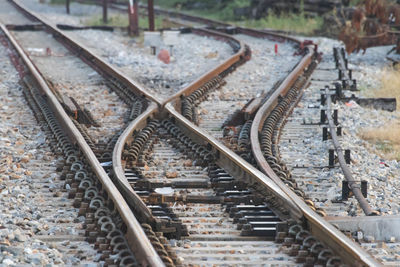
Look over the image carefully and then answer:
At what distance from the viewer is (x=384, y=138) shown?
32.3 ft

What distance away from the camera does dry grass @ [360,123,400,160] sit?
938cm

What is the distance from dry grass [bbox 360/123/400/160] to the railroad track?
2232 millimetres

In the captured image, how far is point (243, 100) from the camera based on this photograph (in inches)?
479

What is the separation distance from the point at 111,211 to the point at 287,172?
6.32 ft

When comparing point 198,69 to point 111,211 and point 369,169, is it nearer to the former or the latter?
point 369,169

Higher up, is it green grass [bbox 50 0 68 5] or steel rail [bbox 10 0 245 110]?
steel rail [bbox 10 0 245 110]

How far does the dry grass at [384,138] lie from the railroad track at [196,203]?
7.32 feet

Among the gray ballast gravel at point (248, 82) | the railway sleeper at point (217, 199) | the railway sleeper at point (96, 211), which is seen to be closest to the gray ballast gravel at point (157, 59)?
the gray ballast gravel at point (248, 82)

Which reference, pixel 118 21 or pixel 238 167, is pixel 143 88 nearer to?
pixel 238 167

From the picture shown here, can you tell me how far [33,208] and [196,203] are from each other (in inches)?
53.1

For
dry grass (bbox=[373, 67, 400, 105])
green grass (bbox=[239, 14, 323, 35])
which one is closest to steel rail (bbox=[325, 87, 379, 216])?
dry grass (bbox=[373, 67, 400, 105])

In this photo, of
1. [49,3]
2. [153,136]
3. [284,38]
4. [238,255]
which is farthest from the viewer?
[49,3]

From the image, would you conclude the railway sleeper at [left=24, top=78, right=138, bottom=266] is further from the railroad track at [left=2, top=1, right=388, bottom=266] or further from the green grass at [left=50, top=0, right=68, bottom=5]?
the green grass at [left=50, top=0, right=68, bottom=5]

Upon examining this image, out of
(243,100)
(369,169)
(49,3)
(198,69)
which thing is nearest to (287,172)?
(369,169)
